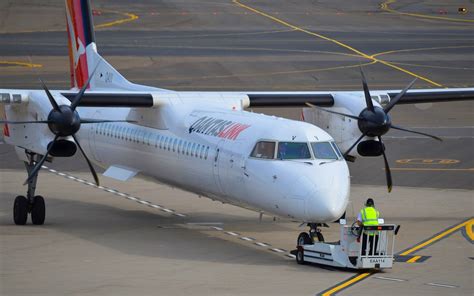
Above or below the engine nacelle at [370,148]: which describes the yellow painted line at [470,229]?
below

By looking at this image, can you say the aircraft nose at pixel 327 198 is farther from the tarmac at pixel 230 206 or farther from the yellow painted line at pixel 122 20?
the yellow painted line at pixel 122 20

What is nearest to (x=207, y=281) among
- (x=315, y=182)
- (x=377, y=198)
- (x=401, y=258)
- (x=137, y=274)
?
(x=137, y=274)

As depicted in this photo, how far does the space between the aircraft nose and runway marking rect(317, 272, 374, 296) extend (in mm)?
1362

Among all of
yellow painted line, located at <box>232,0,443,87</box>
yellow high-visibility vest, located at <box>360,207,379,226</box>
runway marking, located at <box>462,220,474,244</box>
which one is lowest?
runway marking, located at <box>462,220,474,244</box>

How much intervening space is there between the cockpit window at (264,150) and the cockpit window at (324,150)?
2.94 ft

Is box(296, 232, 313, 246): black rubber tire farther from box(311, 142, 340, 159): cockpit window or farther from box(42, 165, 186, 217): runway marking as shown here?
box(42, 165, 186, 217): runway marking

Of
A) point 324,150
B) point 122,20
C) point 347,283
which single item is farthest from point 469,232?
point 122,20

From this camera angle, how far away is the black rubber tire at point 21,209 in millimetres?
28266

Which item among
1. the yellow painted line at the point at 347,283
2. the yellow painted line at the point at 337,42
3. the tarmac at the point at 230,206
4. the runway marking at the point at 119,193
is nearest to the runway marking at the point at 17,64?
the tarmac at the point at 230,206

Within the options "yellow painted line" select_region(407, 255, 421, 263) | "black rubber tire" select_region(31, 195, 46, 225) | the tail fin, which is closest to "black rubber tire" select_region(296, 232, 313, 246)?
"yellow painted line" select_region(407, 255, 421, 263)

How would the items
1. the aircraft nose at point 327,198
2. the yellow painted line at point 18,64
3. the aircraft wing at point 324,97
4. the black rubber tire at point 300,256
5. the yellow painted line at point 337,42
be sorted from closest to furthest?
1. the aircraft nose at point 327,198
2. the black rubber tire at point 300,256
3. the aircraft wing at point 324,97
4. the yellow painted line at point 337,42
5. the yellow painted line at point 18,64

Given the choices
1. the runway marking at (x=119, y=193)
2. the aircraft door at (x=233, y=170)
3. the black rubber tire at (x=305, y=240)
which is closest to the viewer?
the black rubber tire at (x=305, y=240)

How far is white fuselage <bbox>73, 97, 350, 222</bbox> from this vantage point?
23.1 m

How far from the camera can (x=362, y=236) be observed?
877 inches
